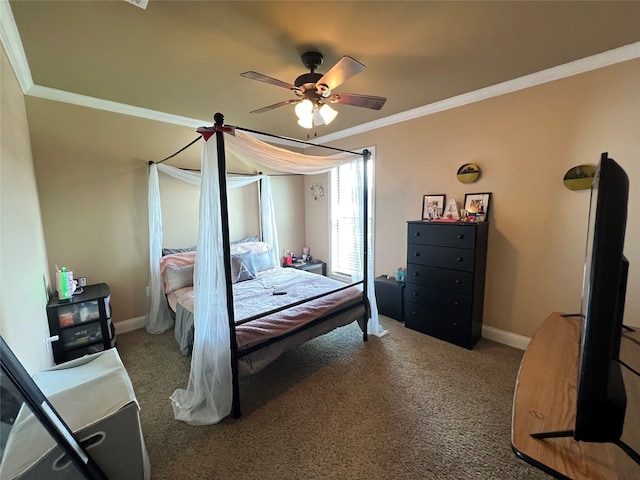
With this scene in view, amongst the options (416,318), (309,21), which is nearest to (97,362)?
(309,21)

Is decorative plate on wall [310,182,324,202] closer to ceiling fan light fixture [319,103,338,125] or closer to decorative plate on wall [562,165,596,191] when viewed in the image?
ceiling fan light fixture [319,103,338,125]

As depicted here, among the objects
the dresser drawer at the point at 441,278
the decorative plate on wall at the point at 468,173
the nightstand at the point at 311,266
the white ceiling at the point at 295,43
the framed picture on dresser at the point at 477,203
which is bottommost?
the nightstand at the point at 311,266

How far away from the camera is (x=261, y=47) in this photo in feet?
6.36

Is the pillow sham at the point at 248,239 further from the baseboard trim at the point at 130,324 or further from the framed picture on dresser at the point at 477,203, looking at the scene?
the framed picture on dresser at the point at 477,203

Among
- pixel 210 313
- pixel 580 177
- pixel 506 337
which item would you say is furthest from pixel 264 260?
pixel 580 177

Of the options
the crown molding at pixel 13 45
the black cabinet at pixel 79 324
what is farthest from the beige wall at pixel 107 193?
the black cabinet at pixel 79 324

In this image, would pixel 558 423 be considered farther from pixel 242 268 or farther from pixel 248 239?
pixel 248 239

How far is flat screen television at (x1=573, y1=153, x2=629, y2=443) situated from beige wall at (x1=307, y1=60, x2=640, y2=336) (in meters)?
2.26

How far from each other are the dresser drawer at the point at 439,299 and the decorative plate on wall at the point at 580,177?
4.24 feet

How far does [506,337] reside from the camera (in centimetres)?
285

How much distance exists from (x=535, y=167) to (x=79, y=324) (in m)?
4.53

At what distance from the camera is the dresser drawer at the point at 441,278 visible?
8.85 feet

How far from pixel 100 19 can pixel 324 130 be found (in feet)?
9.56

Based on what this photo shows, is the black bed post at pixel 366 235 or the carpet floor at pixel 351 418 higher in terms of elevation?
the black bed post at pixel 366 235
